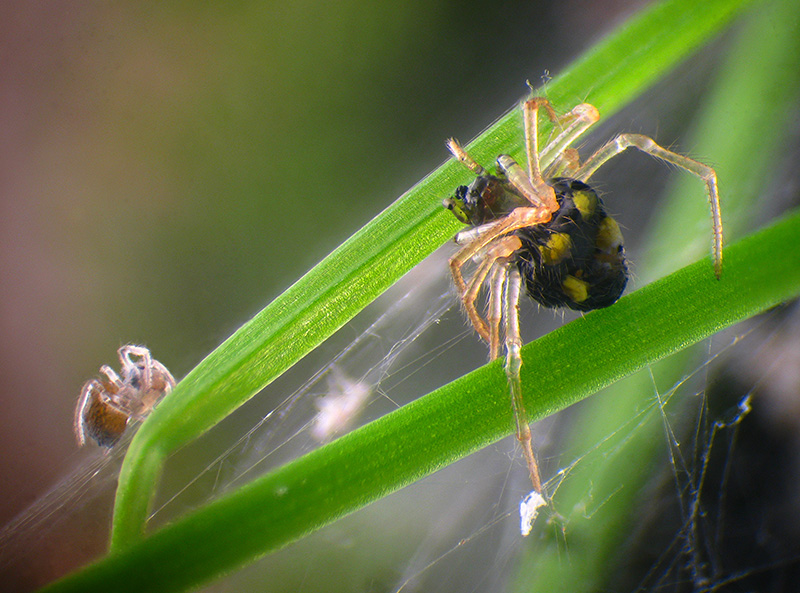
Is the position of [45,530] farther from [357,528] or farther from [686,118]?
[686,118]

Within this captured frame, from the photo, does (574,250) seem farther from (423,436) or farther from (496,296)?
(423,436)

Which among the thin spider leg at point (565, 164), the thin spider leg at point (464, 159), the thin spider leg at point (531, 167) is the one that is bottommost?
the thin spider leg at point (531, 167)

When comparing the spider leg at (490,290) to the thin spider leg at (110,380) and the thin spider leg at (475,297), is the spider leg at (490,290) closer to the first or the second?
the thin spider leg at (475,297)

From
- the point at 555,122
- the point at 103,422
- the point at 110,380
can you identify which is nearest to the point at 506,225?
the point at 555,122

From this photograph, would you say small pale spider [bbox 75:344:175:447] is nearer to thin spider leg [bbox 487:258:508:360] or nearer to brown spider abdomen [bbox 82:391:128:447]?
brown spider abdomen [bbox 82:391:128:447]

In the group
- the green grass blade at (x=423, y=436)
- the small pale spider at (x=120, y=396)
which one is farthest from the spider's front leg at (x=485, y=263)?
the small pale spider at (x=120, y=396)
